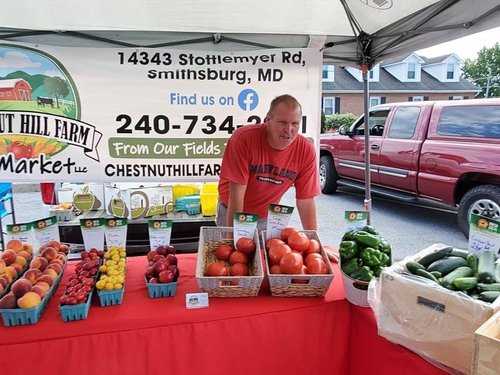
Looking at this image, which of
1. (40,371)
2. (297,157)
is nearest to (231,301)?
(40,371)

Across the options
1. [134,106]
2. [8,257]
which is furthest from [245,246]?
[134,106]

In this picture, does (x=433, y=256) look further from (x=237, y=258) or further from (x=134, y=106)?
(x=134, y=106)

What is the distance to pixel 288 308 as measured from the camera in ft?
5.13

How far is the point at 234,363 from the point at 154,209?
7.83ft

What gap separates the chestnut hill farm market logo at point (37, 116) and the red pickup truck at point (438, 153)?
3.64 meters

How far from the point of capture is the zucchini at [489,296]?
44.8 inches

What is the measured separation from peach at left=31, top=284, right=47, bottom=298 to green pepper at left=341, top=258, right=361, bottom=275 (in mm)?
1219

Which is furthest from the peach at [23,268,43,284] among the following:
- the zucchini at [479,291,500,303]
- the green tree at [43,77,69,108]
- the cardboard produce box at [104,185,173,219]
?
the cardboard produce box at [104,185,173,219]

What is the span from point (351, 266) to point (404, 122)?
4.92m

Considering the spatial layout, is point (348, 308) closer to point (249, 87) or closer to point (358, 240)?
point (358, 240)

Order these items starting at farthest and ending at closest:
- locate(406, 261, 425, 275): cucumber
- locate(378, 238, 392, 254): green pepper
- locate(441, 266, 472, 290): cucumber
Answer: locate(378, 238, 392, 254): green pepper < locate(406, 261, 425, 275): cucumber < locate(441, 266, 472, 290): cucumber

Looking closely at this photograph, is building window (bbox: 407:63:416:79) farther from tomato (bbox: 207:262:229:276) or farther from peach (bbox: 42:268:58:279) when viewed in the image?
peach (bbox: 42:268:58:279)

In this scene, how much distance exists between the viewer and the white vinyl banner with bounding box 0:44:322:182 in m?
2.86

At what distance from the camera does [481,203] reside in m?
4.77
